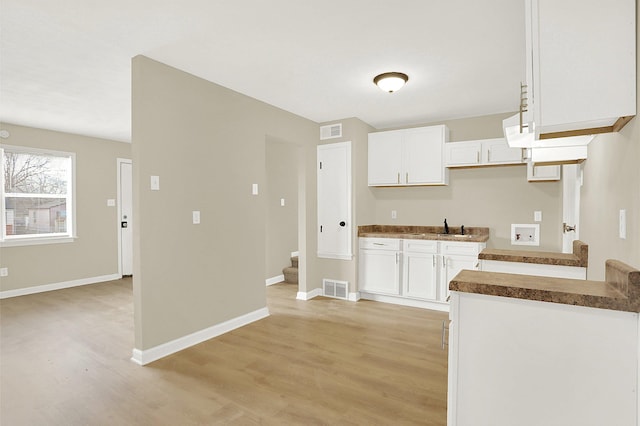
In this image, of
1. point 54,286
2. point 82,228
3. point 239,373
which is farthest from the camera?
point 82,228

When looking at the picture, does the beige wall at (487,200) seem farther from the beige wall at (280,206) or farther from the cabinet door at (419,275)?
the beige wall at (280,206)

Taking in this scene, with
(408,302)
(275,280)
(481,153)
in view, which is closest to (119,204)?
(275,280)

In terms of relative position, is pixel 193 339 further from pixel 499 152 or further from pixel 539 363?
pixel 499 152

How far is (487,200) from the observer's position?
4.33 m

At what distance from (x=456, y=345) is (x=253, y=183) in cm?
277

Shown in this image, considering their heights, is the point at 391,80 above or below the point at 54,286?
above

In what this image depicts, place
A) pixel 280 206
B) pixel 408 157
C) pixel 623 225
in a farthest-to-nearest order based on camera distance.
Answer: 1. pixel 280 206
2. pixel 408 157
3. pixel 623 225

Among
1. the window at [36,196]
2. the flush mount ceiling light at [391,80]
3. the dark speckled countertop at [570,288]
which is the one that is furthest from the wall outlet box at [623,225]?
the window at [36,196]

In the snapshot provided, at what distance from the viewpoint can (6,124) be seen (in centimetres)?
461

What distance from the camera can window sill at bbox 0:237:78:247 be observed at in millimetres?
4649

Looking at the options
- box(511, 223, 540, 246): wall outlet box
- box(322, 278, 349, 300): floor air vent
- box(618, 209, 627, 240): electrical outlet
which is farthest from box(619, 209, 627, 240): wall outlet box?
box(322, 278, 349, 300): floor air vent

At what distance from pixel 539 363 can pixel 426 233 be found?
3449mm

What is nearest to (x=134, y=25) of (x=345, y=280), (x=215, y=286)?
(x=215, y=286)

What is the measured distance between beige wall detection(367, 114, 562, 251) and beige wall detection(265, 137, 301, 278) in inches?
77.1
